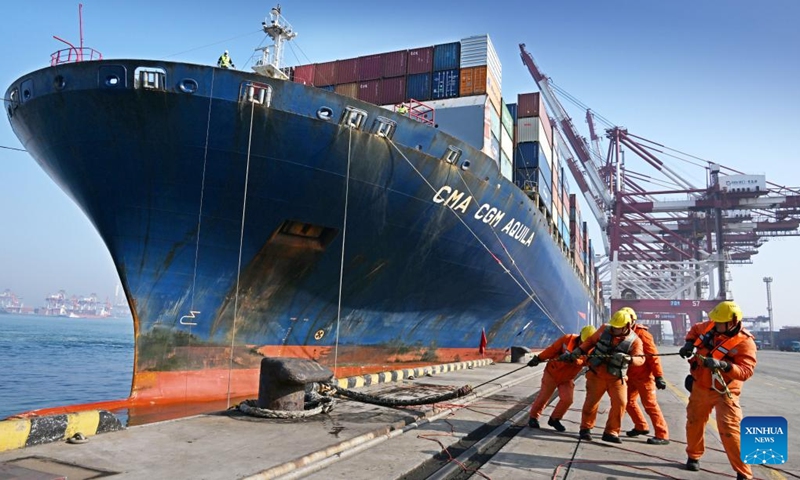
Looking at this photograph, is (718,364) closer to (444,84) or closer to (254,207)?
(254,207)

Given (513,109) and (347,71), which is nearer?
(347,71)

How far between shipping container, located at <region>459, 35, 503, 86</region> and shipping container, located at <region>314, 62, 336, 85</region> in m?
4.79

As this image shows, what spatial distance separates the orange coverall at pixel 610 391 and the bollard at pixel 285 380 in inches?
123

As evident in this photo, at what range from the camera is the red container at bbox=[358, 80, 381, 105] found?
1777 centimetres

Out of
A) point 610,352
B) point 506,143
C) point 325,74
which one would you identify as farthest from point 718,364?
point 325,74

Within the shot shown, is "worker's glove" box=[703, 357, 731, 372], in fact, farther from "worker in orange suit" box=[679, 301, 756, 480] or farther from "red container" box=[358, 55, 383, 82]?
"red container" box=[358, 55, 383, 82]

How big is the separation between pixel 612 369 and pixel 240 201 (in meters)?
7.74

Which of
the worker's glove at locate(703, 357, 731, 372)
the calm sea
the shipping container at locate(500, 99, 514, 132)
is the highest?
the shipping container at locate(500, 99, 514, 132)

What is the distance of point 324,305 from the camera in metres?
12.2

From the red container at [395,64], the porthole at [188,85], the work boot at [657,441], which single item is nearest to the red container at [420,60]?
the red container at [395,64]

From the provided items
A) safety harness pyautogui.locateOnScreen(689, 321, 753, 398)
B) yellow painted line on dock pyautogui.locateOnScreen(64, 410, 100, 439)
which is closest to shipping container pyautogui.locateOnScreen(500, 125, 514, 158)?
safety harness pyautogui.locateOnScreen(689, 321, 753, 398)

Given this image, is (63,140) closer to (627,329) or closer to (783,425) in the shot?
(627,329)

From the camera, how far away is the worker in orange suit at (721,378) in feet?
14.5

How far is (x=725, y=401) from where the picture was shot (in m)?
4.47
